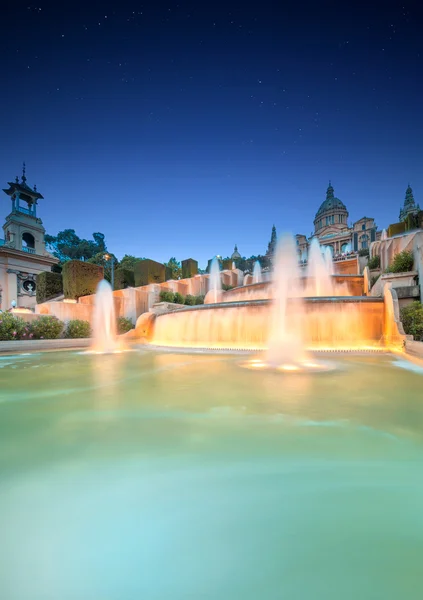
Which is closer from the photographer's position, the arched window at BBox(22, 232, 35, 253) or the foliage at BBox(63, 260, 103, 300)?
the foliage at BBox(63, 260, 103, 300)

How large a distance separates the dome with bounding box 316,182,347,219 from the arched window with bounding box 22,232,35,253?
2994 inches

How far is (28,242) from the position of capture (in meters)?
35.3

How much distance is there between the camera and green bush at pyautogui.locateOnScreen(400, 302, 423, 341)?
7668 mm

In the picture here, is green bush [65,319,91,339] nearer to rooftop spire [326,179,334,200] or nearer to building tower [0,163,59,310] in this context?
building tower [0,163,59,310]

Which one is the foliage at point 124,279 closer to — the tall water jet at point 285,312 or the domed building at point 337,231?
the tall water jet at point 285,312

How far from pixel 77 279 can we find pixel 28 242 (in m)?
22.2

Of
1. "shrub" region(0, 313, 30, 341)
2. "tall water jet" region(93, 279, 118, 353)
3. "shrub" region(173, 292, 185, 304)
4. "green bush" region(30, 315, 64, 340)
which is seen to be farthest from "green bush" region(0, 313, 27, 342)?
"shrub" region(173, 292, 185, 304)

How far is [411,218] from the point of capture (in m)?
16.3

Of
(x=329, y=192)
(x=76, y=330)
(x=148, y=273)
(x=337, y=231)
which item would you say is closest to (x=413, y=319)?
(x=76, y=330)

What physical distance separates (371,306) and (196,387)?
7.55 metres

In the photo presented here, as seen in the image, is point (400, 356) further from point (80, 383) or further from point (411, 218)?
point (411, 218)

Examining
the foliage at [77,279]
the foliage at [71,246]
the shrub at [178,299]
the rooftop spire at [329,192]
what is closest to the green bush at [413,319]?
the shrub at [178,299]

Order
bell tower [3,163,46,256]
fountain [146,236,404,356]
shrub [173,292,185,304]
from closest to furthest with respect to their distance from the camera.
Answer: fountain [146,236,404,356] → shrub [173,292,185,304] → bell tower [3,163,46,256]

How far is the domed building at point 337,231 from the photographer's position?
64688mm
